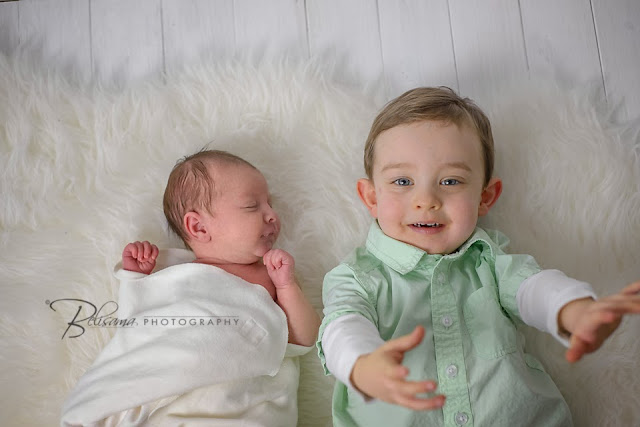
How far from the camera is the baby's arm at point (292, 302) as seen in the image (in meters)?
1.43

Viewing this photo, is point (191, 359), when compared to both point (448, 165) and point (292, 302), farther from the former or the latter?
point (448, 165)

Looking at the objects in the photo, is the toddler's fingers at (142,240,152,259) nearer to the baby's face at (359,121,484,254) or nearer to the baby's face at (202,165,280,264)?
the baby's face at (202,165,280,264)

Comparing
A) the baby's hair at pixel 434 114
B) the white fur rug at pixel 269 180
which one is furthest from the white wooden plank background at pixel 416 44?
the baby's hair at pixel 434 114

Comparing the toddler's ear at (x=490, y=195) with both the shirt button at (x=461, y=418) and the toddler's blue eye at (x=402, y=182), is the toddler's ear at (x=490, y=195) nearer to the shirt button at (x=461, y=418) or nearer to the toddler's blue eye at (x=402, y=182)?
the toddler's blue eye at (x=402, y=182)

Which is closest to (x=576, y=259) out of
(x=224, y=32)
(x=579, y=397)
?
(x=579, y=397)

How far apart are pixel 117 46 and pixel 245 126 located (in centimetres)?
54

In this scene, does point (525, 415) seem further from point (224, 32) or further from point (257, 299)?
point (224, 32)

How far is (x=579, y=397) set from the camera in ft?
4.62

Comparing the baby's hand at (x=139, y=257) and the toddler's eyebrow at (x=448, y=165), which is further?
the baby's hand at (x=139, y=257)

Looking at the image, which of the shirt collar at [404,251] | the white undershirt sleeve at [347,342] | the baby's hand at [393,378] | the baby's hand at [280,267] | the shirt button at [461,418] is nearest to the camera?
the baby's hand at [393,378]

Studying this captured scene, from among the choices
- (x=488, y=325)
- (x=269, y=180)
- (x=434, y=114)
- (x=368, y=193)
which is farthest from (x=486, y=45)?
(x=488, y=325)

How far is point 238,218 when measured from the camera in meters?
1.49

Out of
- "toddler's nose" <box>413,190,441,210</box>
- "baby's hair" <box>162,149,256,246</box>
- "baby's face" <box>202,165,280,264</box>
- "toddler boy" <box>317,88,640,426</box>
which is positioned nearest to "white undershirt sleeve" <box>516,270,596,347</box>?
"toddler boy" <box>317,88,640,426</box>

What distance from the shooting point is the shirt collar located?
4.38 feet
